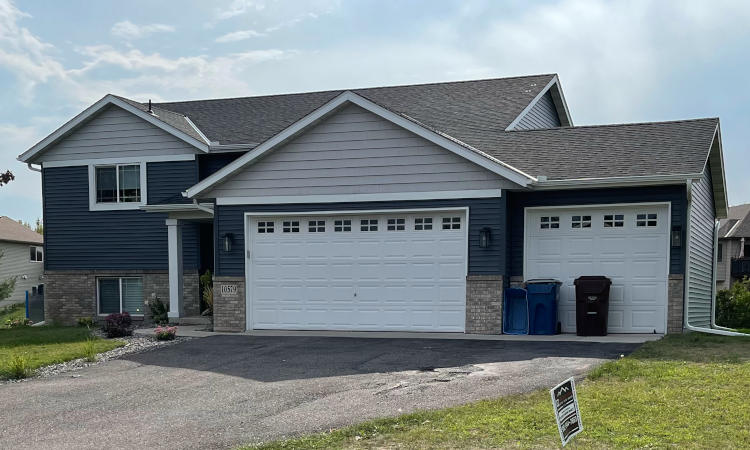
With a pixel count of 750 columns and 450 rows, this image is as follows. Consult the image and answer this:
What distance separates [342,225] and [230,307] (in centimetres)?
303

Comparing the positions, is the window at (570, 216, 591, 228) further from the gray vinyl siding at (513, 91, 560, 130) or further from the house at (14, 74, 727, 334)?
the gray vinyl siding at (513, 91, 560, 130)

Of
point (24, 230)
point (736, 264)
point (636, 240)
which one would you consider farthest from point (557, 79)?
point (24, 230)

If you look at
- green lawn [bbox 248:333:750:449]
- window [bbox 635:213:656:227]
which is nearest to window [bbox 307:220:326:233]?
window [bbox 635:213:656:227]

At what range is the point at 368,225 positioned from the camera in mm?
14555

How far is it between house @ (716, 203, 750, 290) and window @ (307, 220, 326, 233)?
3028 cm

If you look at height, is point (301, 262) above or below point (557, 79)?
below

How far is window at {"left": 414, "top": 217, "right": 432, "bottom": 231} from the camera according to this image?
14.1 metres

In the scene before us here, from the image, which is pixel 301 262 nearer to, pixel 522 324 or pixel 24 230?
pixel 522 324

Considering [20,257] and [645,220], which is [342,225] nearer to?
[645,220]

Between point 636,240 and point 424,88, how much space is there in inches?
337

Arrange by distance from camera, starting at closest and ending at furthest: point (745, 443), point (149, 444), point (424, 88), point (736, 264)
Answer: point (745, 443) < point (149, 444) < point (424, 88) < point (736, 264)

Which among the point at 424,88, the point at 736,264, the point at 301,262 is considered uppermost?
the point at 424,88

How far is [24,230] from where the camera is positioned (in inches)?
1511

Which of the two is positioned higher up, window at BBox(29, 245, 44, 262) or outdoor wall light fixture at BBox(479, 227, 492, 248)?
outdoor wall light fixture at BBox(479, 227, 492, 248)
